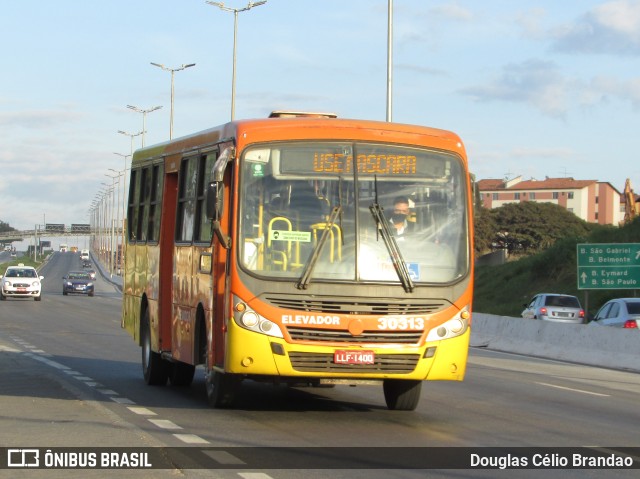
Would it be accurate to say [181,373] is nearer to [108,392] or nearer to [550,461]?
[108,392]

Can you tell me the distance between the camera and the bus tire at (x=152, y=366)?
1711cm

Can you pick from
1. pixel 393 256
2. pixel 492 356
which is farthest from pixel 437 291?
pixel 492 356

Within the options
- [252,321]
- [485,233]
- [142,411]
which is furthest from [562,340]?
[485,233]

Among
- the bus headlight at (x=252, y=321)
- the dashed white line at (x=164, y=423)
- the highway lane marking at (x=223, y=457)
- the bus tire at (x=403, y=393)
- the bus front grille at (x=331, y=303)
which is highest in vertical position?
the bus front grille at (x=331, y=303)

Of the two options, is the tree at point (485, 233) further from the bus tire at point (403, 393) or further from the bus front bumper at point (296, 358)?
the bus front bumper at point (296, 358)

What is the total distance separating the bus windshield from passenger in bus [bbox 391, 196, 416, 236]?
0.01m

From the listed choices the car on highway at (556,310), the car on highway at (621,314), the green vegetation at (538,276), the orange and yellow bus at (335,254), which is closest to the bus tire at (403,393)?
the orange and yellow bus at (335,254)

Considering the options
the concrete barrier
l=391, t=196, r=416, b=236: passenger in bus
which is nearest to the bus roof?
l=391, t=196, r=416, b=236: passenger in bus

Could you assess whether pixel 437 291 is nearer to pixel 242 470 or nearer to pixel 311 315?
pixel 311 315

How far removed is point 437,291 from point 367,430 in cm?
165

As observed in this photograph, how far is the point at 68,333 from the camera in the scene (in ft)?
105

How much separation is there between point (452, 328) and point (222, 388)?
8.61 ft

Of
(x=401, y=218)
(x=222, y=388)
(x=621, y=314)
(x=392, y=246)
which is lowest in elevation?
(x=222, y=388)

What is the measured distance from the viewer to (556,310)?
39.2m
